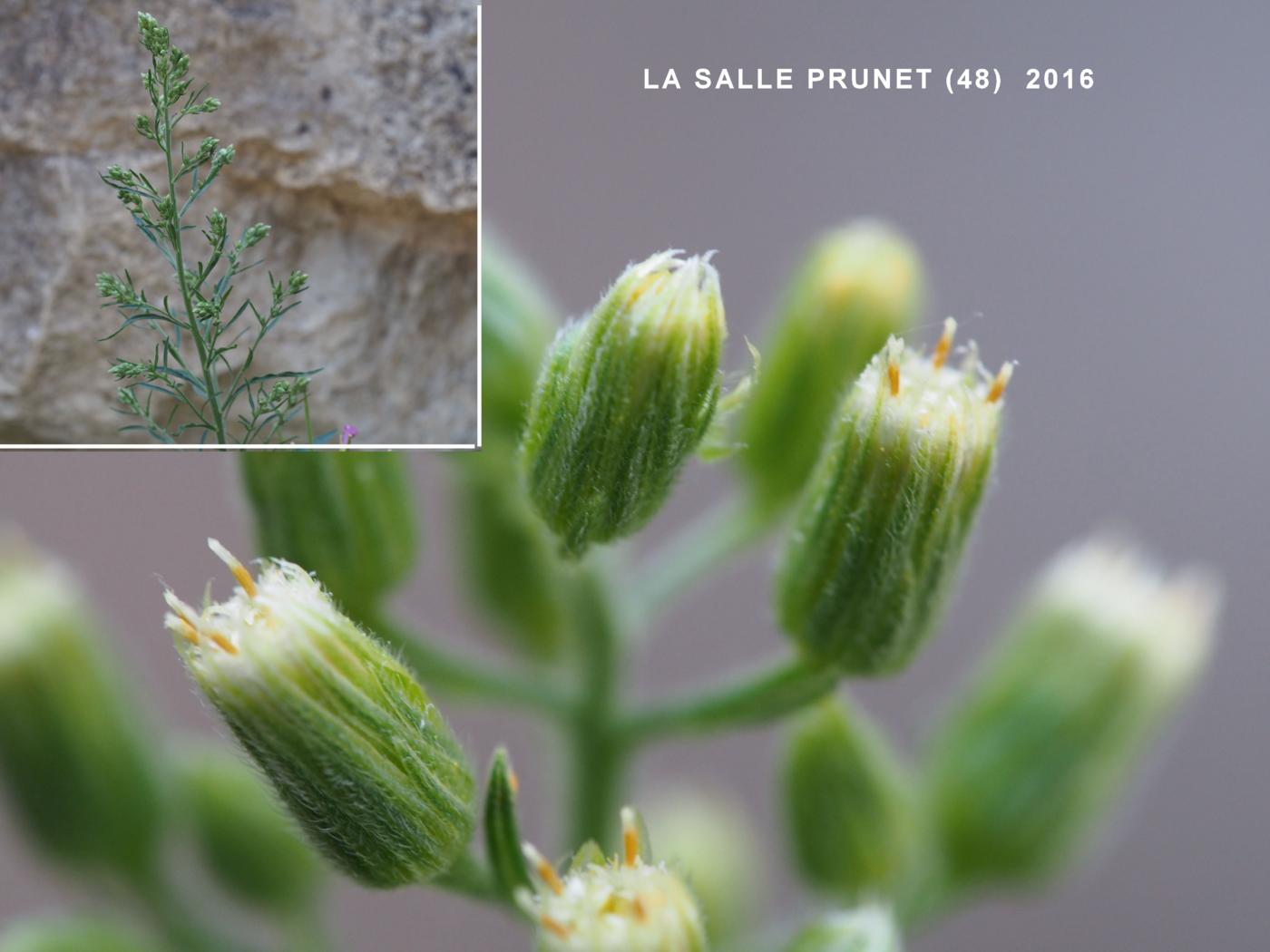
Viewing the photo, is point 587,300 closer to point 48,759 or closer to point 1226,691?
point 48,759

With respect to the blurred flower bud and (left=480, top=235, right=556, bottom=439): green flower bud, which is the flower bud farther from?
the blurred flower bud

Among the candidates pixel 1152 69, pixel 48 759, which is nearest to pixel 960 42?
pixel 1152 69

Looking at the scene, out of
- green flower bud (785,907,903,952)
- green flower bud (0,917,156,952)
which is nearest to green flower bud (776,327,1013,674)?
green flower bud (785,907,903,952)

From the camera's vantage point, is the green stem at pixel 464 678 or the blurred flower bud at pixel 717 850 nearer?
the green stem at pixel 464 678

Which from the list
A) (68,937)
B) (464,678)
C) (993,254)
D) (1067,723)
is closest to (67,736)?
(68,937)

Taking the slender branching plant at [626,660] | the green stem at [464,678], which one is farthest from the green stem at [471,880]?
the green stem at [464,678]

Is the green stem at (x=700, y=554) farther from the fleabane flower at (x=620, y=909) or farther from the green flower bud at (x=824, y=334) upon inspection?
the fleabane flower at (x=620, y=909)

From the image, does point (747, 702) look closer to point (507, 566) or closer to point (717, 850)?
point (507, 566)
